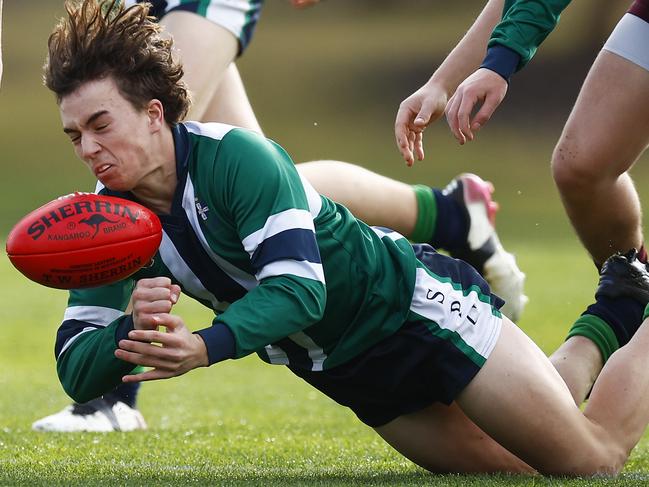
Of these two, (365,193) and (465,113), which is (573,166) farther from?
(365,193)

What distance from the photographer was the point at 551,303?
26.9ft

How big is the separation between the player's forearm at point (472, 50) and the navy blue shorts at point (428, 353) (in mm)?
635

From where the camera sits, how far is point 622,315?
355 cm

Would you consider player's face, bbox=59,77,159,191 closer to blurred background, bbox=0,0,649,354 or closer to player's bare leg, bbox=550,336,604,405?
player's bare leg, bbox=550,336,604,405

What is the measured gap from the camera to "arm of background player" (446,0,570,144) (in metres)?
3.05

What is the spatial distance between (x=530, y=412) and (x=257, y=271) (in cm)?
A: 80

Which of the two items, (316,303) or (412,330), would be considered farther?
(412,330)

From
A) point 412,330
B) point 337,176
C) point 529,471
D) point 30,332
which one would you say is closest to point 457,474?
point 529,471

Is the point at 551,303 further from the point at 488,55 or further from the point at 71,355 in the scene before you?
the point at 71,355

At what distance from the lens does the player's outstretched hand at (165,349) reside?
2.50m

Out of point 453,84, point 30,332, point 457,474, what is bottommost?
point 30,332

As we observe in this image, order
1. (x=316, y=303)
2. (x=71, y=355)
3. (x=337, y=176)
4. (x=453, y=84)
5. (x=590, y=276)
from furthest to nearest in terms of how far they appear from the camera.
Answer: (x=590, y=276), (x=337, y=176), (x=453, y=84), (x=71, y=355), (x=316, y=303)

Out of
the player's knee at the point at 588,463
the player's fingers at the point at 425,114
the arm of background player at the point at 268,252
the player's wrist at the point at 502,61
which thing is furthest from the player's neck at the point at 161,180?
the player's knee at the point at 588,463

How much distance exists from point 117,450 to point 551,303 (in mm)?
5060
